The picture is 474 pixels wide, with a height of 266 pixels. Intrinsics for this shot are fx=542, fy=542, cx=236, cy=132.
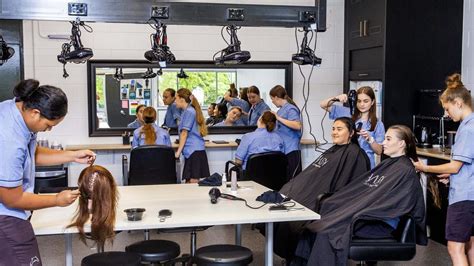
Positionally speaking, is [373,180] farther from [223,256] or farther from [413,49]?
[413,49]

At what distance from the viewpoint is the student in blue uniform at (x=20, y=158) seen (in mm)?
2098

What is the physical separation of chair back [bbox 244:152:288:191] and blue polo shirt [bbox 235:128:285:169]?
128mm

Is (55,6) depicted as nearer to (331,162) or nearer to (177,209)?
(177,209)

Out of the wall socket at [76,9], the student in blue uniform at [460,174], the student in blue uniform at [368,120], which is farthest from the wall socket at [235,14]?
the student in blue uniform at [460,174]

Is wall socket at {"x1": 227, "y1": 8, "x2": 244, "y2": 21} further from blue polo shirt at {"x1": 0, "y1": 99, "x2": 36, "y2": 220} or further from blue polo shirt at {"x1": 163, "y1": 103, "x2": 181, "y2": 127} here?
blue polo shirt at {"x1": 163, "y1": 103, "x2": 181, "y2": 127}

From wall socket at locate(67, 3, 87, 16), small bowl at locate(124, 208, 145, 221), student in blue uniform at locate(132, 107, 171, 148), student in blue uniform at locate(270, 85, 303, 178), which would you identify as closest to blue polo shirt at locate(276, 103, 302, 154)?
student in blue uniform at locate(270, 85, 303, 178)

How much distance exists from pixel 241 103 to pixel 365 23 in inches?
62.5

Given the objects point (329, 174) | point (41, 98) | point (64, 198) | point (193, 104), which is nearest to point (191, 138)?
point (193, 104)

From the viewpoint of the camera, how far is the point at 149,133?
487cm

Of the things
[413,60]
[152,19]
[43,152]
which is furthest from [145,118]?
[413,60]

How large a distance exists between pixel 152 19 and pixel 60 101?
3.63ft

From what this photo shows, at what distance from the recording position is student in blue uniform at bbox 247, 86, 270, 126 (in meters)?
6.01

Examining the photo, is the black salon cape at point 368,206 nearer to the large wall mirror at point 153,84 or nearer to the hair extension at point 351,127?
the hair extension at point 351,127

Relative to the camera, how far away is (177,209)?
9.48ft
